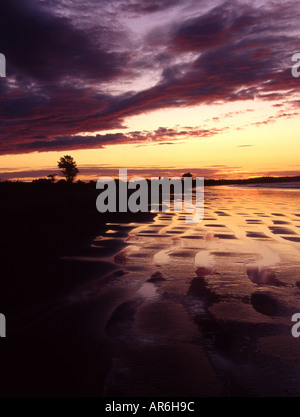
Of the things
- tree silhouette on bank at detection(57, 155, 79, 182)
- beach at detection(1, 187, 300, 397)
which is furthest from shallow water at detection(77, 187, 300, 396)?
tree silhouette on bank at detection(57, 155, 79, 182)

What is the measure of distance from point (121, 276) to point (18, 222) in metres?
8.97

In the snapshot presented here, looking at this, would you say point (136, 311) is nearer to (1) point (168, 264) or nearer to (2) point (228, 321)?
(2) point (228, 321)

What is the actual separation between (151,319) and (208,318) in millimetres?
785

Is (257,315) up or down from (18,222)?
down

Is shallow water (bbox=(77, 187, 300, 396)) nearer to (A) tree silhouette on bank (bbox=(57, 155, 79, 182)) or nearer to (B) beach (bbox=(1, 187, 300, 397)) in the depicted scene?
(B) beach (bbox=(1, 187, 300, 397))

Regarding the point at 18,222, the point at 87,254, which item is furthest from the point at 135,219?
the point at 87,254

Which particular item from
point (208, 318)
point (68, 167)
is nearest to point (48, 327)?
point (208, 318)

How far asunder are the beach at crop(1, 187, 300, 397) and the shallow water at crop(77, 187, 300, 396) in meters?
0.02

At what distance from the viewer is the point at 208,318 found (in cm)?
545

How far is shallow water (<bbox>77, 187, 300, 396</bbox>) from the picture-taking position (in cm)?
386

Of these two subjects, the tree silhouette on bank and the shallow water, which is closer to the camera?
the shallow water

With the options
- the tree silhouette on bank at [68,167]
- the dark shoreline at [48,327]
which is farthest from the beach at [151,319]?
the tree silhouette on bank at [68,167]

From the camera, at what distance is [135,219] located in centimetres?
1825

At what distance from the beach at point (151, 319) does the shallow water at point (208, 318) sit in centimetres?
2
